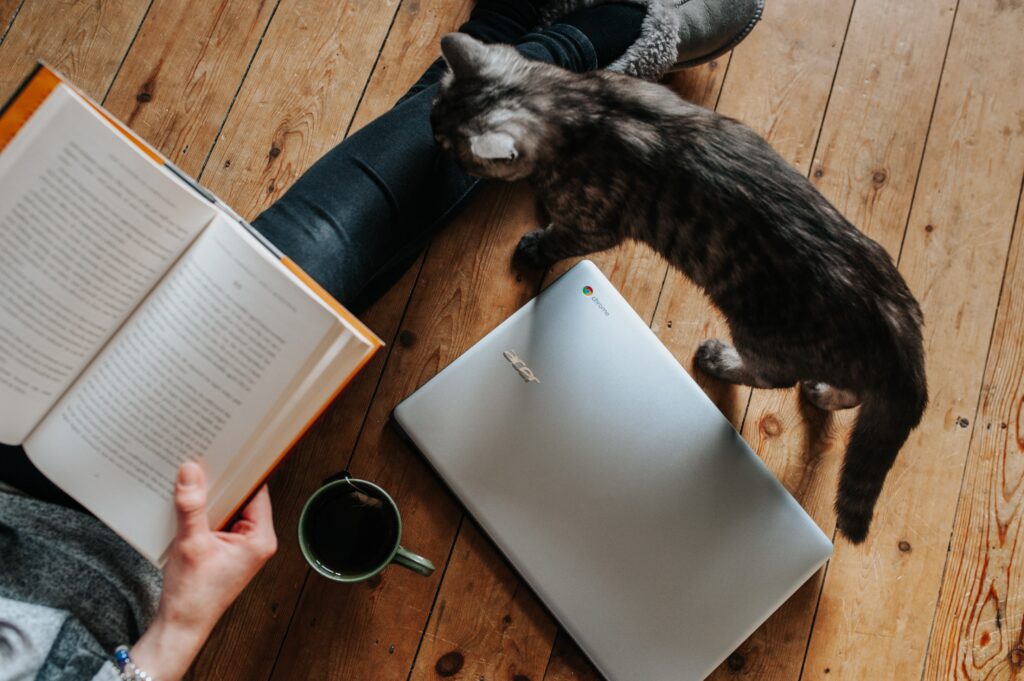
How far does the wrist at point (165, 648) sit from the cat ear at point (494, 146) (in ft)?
2.10

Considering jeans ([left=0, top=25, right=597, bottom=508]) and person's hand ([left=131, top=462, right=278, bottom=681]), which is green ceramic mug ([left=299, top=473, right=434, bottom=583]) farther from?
jeans ([left=0, top=25, right=597, bottom=508])

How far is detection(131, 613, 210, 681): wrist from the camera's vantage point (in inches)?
29.1

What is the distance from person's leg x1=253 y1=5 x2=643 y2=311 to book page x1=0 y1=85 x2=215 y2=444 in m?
0.21

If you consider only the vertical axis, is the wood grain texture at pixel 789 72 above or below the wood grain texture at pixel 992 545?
above

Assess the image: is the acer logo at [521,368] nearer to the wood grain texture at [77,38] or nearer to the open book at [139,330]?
the open book at [139,330]

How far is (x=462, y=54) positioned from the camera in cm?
94

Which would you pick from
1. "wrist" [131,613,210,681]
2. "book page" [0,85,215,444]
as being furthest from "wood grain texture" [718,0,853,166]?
"wrist" [131,613,210,681]

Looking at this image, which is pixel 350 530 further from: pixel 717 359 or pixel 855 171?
pixel 855 171

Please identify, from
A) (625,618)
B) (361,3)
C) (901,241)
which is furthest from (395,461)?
(901,241)

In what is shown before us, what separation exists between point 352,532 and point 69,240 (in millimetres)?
500

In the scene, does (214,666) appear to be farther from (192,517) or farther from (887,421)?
(887,421)

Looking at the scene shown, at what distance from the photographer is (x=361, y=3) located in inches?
48.8

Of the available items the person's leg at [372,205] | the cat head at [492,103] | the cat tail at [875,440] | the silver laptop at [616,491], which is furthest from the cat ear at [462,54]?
the cat tail at [875,440]

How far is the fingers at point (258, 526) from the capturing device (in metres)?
0.79
